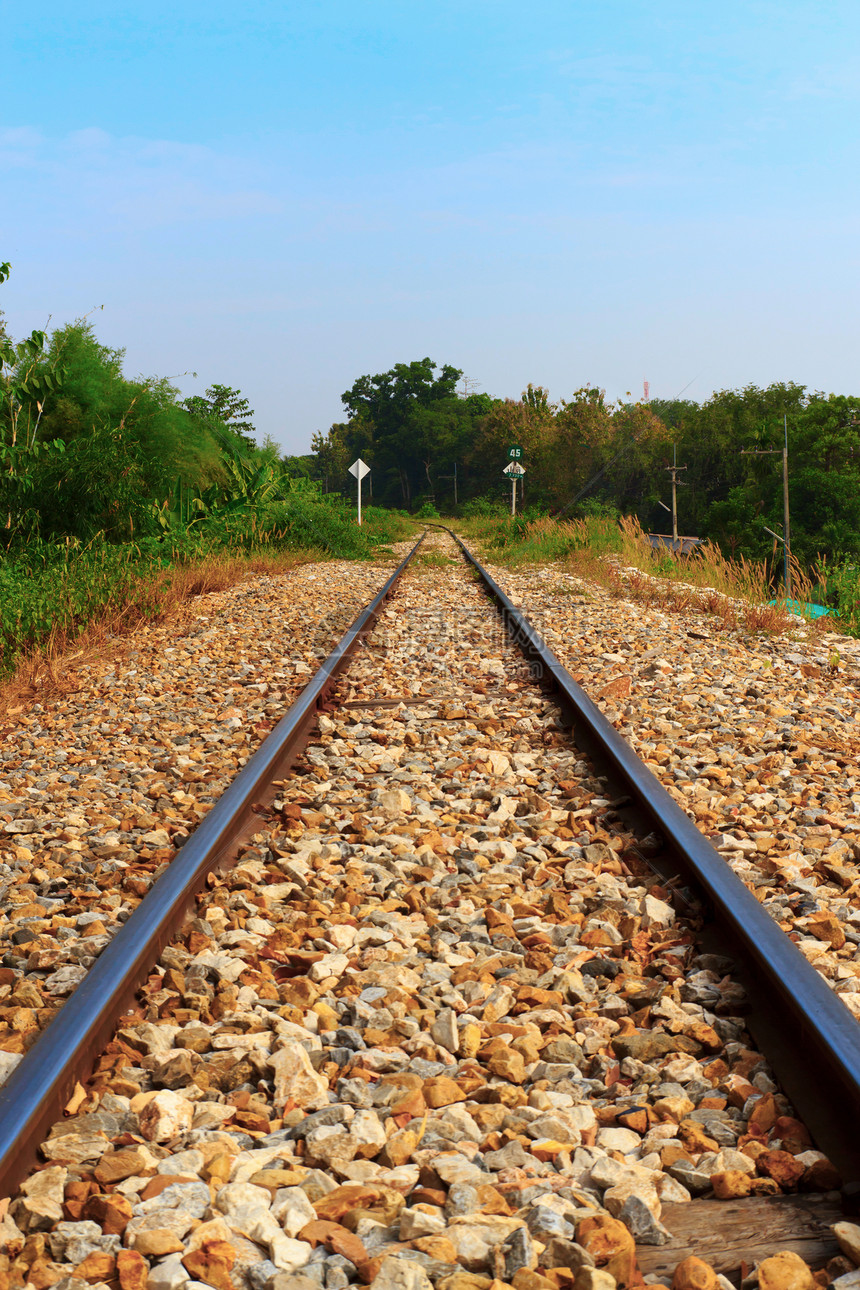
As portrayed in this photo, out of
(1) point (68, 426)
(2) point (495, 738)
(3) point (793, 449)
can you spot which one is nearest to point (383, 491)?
(3) point (793, 449)

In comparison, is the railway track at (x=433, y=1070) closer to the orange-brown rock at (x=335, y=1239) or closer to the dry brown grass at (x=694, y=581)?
the orange-brown rock at (x=335, y=1239)

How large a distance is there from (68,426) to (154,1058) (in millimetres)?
10320

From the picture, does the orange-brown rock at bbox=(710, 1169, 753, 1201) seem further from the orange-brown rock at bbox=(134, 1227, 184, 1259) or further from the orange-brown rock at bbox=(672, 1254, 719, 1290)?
the orange-brown rock at bbox=(134, 1227, 184, 1259)

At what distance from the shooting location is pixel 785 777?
386 centimetres

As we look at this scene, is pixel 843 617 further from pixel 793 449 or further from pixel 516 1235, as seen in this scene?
pixel 793 449

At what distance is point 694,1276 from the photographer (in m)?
1.44

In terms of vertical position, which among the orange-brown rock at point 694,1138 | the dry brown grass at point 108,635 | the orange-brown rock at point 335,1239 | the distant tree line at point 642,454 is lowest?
the orange-brown rock at point 335,1239

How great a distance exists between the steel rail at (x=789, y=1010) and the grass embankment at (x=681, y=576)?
198 inches

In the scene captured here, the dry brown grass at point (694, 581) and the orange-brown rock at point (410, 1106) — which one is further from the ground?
the dry brown grass at point (694, 581)

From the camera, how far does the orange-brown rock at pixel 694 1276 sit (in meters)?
1.43

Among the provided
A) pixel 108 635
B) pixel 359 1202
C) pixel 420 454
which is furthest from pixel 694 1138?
pixel 420 454

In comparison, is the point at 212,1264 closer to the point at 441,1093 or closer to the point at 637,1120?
the point at 441,1093

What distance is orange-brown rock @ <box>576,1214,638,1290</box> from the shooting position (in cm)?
146

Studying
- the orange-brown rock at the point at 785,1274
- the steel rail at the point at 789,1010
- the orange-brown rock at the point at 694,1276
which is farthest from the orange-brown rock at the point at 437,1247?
the steel rail at the point at 789,1010
